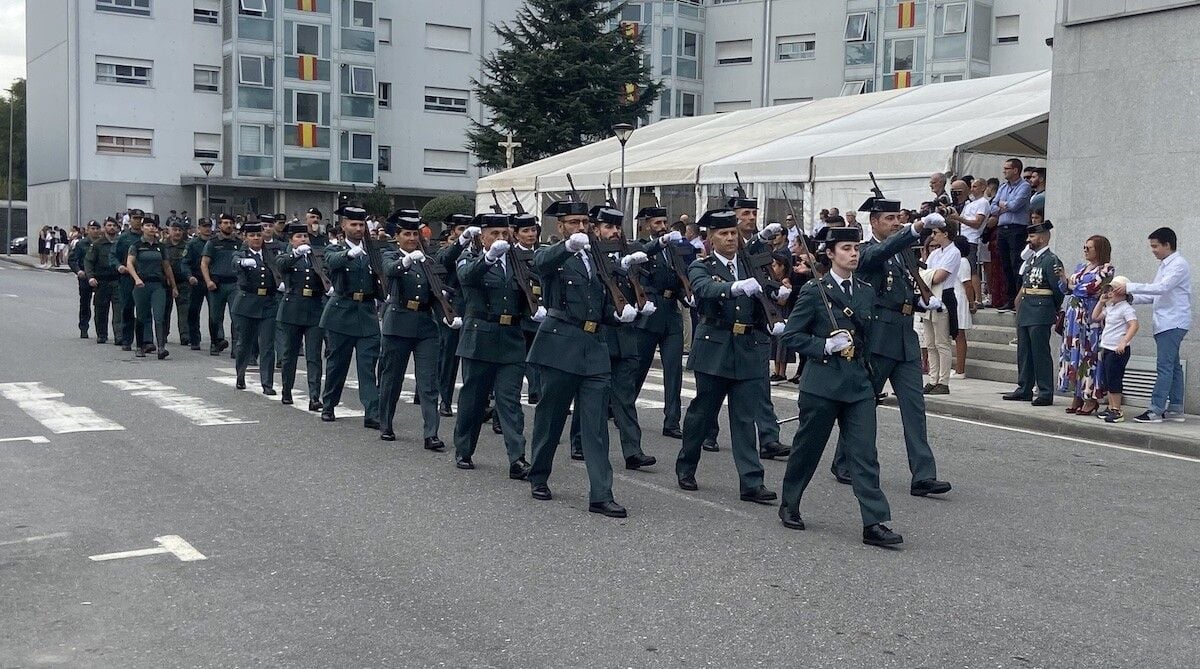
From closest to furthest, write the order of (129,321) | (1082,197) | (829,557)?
(829,557) < (1082,197) < (129,321)

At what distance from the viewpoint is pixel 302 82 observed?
52906mm

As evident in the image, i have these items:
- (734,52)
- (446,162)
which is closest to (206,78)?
(446,162)

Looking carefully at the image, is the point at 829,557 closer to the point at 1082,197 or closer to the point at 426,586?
the point at 426,586

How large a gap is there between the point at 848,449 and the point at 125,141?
49.5 meters

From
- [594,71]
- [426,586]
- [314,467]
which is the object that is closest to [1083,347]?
[314,467]

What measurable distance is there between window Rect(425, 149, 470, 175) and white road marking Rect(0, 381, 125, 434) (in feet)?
144

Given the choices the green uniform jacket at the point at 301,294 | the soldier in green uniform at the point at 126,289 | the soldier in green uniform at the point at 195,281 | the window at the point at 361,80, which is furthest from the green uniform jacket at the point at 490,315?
the window at the point at 361,80

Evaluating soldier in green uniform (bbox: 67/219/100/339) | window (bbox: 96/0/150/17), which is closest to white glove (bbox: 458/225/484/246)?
soldier in green uniform (bbox: 67/219/100/339)

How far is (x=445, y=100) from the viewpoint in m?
57.3

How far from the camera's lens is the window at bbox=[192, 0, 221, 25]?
52031 mm

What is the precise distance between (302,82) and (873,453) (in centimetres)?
4905

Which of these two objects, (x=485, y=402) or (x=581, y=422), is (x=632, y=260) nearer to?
(x=581, y=422)

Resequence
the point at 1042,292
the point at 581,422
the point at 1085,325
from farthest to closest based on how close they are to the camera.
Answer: the point at 1042,292, the point at 1085,325, the point at 581,422

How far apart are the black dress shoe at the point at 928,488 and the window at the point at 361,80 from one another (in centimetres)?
4836
